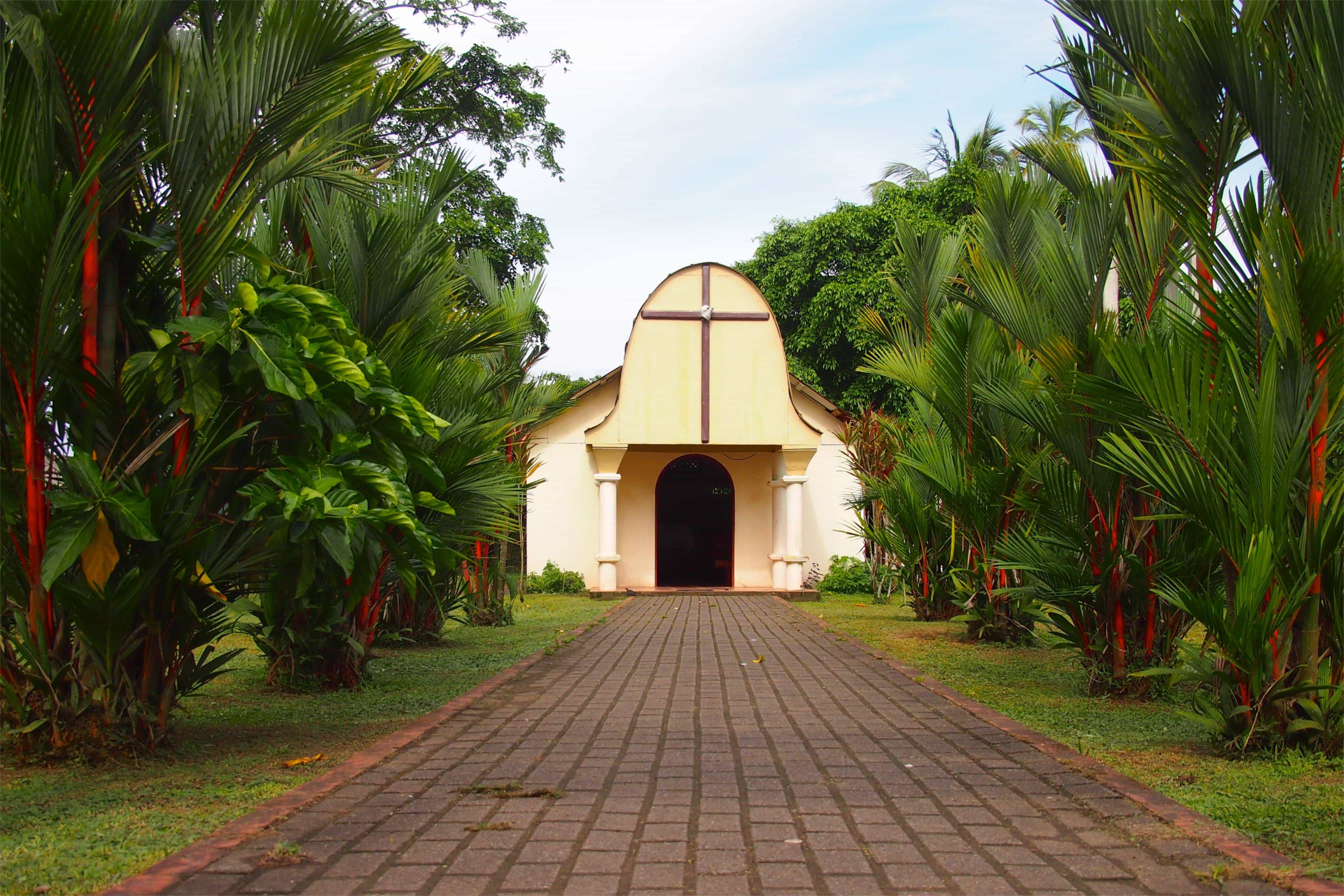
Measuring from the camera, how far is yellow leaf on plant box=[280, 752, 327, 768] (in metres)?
5.07

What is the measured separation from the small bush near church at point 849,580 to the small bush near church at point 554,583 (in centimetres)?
407

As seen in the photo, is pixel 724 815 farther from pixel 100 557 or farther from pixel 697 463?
pixel 697 463

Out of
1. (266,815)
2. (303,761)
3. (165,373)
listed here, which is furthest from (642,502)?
(266,815)

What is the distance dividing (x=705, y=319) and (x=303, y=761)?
1391 cm

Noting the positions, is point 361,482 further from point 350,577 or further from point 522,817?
point 522,817

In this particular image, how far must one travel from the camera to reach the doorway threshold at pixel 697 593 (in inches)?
718

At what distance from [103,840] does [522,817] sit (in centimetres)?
140

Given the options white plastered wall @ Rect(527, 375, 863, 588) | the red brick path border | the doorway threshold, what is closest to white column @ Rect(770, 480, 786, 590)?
the doorway threshold

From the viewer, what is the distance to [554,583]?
1909cm

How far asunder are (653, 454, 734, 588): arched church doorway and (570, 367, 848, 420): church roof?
1.89 m

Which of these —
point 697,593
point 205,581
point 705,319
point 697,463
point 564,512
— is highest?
point 705,319

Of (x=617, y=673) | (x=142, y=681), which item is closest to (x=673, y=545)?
(x=617, y=673)

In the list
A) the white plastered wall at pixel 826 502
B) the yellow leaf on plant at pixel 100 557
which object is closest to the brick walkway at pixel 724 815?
the yellow leaf on plant at pixel 100 557

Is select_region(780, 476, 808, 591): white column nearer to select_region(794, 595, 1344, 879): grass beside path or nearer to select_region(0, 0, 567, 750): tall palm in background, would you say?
select_region(794, 595, 1344, 879): grass beside path
